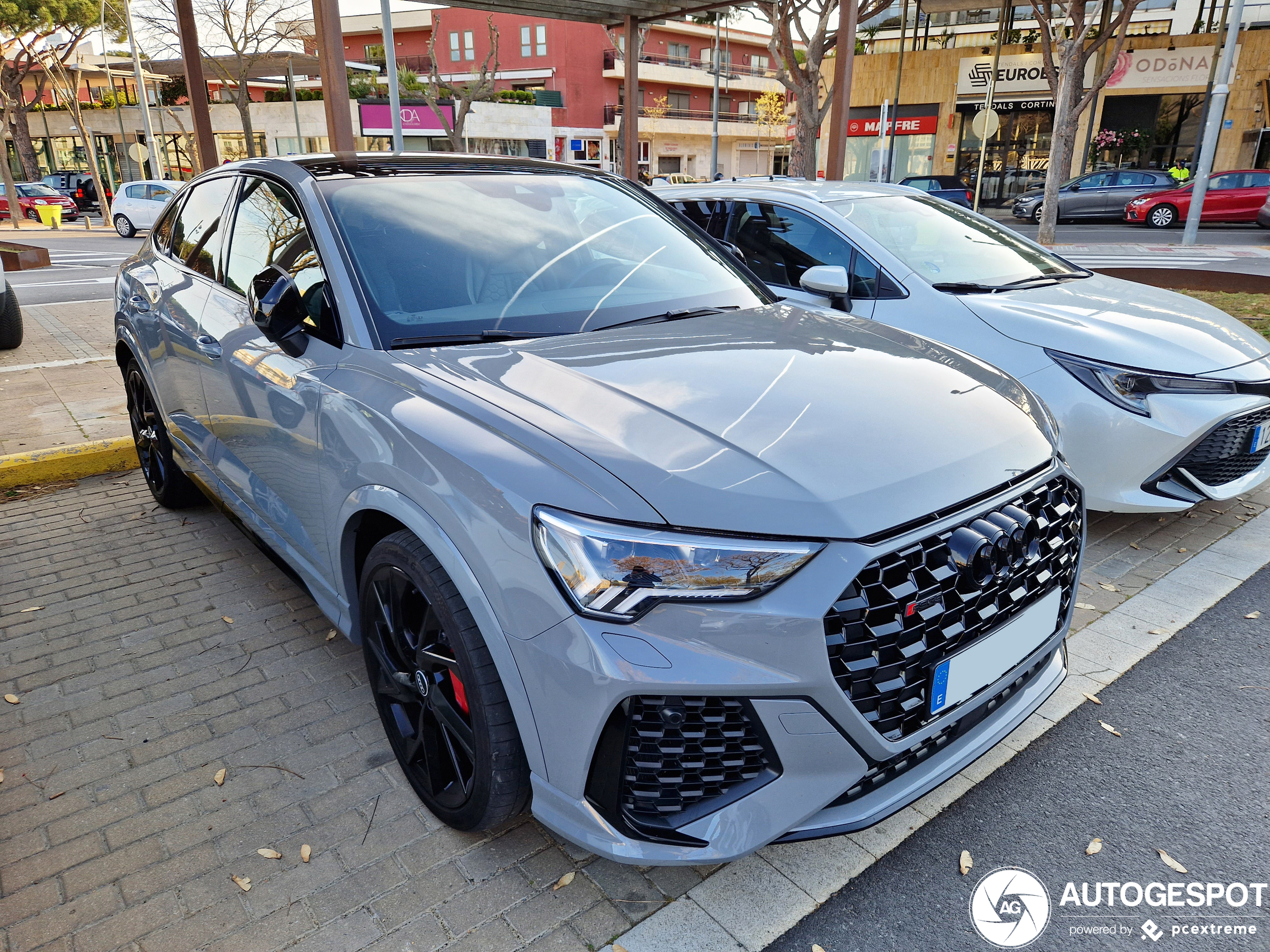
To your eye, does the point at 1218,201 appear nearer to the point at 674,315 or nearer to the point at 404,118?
the point at 674,315

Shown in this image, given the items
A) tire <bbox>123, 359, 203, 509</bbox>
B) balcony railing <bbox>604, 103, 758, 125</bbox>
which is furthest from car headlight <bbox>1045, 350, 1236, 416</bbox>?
balcony railing <bbox>604, 103, 758, 125</bbox>

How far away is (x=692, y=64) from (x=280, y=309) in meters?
68.0

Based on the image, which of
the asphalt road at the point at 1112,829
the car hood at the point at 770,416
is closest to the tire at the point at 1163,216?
the asphalt road at the point at 1112,829

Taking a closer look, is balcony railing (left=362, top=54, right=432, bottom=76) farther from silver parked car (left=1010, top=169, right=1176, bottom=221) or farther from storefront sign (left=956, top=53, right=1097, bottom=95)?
silver parked car (left=1010, top=169, right=1176, bottom=221)

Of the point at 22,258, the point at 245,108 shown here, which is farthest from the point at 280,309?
the point at 245,108

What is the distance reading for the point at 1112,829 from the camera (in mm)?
2344

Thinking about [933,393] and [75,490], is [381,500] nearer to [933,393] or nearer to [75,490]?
[933,393]

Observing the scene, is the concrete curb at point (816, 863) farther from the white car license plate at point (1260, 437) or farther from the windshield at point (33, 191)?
the windshield at point (33, 191)

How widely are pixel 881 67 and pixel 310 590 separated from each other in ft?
133

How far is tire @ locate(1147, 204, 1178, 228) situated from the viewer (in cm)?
2336

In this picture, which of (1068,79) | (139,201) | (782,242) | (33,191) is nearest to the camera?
(782,242)

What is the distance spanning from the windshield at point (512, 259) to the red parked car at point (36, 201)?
37490 mm

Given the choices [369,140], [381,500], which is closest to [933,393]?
[381,500]

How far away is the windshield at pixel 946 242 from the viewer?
15.6ft
